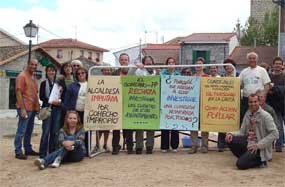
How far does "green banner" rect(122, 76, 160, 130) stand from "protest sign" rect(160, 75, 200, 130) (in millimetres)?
127

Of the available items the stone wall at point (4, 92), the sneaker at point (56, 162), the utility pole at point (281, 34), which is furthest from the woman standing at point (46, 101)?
the stone wall at point (4, 92)

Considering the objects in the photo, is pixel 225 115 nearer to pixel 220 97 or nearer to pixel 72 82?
pixel 220 97

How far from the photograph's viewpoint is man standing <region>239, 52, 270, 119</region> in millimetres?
9266

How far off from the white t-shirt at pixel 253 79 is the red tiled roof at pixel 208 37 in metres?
41.9

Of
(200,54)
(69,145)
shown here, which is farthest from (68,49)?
(69,145)

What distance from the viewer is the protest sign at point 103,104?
970cm

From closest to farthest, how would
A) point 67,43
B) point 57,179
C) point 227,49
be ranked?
point 57,179, point 227,49, point 67,43

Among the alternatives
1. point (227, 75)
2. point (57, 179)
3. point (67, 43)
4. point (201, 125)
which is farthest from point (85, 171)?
point (67, 43)

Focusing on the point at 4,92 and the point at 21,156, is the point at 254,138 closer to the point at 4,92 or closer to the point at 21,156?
the point at 21,156

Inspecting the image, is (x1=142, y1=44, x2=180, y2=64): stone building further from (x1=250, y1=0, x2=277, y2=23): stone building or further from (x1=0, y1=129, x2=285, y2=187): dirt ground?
(x1=0, y1=129, x2=285, y2=187): dirt ground

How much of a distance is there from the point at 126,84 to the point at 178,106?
1.02m

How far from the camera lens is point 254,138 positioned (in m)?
8.56

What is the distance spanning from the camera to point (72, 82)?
9570 millimetres

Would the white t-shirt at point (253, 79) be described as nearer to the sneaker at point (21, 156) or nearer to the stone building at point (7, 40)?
the sneaker at point (21, 156)
